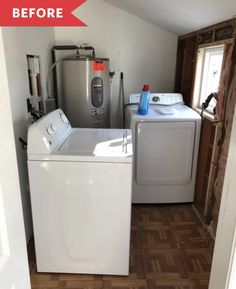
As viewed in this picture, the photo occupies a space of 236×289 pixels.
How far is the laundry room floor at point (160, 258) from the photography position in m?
1.79

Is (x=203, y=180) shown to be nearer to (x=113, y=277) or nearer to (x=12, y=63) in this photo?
(x=113, y=277)

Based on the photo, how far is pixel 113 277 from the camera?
6.03 feet

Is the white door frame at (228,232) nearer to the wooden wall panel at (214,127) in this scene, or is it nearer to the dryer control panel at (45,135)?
the wooden wall panel at (214,127)

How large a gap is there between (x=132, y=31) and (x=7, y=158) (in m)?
2.93

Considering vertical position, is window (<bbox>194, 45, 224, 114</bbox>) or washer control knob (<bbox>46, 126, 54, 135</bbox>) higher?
window (<bbox>194, 45, 224, 114</bbox>)

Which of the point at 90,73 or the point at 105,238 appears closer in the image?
the point at 105,238

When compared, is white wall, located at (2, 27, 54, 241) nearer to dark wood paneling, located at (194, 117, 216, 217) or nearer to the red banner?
the red banner

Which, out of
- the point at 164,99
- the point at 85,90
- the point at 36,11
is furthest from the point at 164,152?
the point at 36,11

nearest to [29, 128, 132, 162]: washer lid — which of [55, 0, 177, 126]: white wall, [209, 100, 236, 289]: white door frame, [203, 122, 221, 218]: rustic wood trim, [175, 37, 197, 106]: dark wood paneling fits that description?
[209, 100, 236, 289]: white door frame

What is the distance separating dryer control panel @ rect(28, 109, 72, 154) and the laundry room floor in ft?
3.14

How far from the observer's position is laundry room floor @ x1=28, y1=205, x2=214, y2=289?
1788 mm

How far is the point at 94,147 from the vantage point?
1720 mm

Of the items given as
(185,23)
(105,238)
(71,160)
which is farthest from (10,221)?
(185,23)

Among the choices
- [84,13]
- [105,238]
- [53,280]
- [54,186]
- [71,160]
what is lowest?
[53,280]
